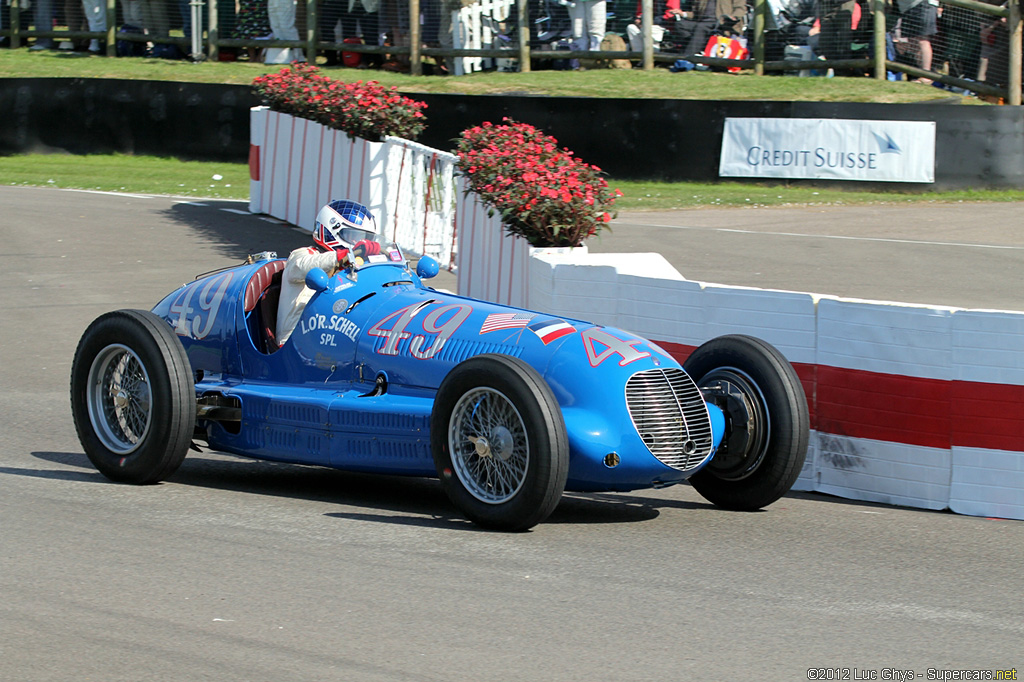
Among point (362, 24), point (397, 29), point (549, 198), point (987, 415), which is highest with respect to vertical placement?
point (362, 24)

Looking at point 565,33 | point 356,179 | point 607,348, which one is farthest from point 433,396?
point 565,33

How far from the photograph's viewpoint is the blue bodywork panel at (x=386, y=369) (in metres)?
6.33

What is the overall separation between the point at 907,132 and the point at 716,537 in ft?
46.8

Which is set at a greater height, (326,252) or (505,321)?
(326,252)

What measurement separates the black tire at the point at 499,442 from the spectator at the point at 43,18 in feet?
85.1

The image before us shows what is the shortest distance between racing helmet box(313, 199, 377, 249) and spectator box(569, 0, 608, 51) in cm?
1732

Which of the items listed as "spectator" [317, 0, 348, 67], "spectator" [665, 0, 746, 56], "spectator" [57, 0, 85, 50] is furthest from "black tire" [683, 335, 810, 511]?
"spectator" [57, 0, 85, 50]

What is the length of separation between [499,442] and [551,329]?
72 cm

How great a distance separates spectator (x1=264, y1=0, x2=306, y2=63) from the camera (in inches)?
1052

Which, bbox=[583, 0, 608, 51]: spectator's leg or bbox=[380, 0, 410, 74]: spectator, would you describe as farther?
bbox=[380, 0, 410, 74]: spectator

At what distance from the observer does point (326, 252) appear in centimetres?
772

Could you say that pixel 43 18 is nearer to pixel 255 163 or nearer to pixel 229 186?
pixel 229 186

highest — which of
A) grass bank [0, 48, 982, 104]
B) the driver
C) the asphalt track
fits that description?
grass bank [0, 48, 982, 104]

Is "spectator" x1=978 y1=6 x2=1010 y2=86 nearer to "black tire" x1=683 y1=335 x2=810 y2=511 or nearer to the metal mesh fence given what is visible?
the metal mesh fence
